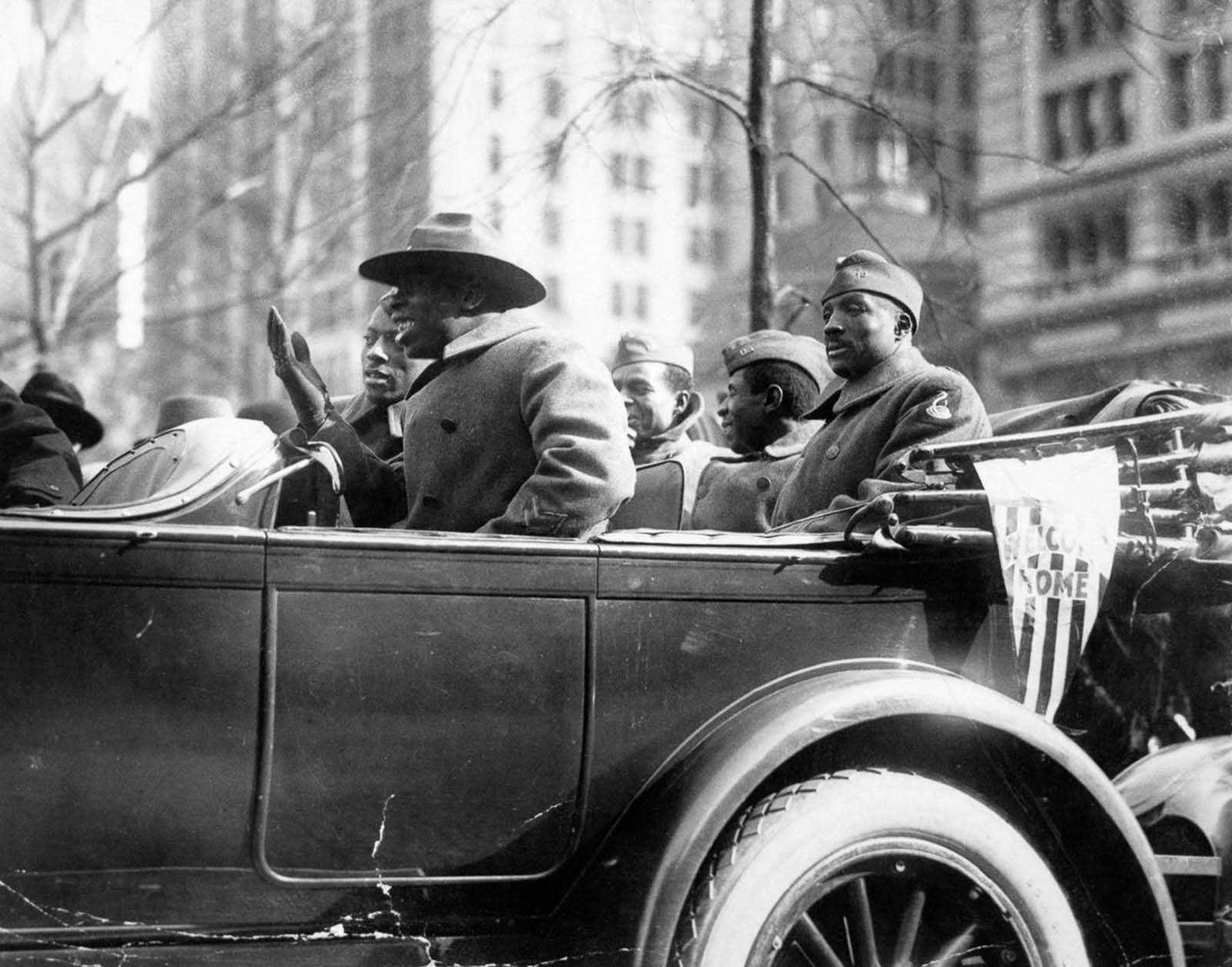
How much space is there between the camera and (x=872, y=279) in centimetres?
440

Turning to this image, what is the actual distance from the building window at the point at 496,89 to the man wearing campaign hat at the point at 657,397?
162cm

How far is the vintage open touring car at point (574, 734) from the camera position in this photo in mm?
2637

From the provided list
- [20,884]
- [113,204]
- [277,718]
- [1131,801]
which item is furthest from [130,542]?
Answer: [113,204]

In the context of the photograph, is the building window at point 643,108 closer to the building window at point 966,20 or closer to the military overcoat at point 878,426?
the building window at point 966,20

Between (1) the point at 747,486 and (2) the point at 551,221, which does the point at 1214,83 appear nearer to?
(1) the point at 747,486

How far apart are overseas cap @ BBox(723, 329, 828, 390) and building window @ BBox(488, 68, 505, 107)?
2281mm

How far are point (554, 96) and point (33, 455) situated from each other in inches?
112

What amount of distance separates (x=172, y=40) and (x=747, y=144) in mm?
5276

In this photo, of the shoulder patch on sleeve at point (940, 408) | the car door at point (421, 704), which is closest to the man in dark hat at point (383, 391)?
the shoulder patch on sleeve at point (940, 408)

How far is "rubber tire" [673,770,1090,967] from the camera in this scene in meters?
2.84

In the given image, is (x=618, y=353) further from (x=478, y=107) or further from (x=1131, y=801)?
(x=1131, y=801)

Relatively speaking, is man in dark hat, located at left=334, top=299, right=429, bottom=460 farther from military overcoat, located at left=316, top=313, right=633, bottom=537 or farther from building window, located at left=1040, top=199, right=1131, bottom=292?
building window, located at left=1040, top=199, right=1131, bottom=292

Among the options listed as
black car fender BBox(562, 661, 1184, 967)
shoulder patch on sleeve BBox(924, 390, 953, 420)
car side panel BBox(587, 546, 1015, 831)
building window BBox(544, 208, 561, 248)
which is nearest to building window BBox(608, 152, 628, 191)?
building window BBox(544, 208, 561, 248)

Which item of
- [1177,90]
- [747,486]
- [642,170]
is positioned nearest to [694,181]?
[642,170]
